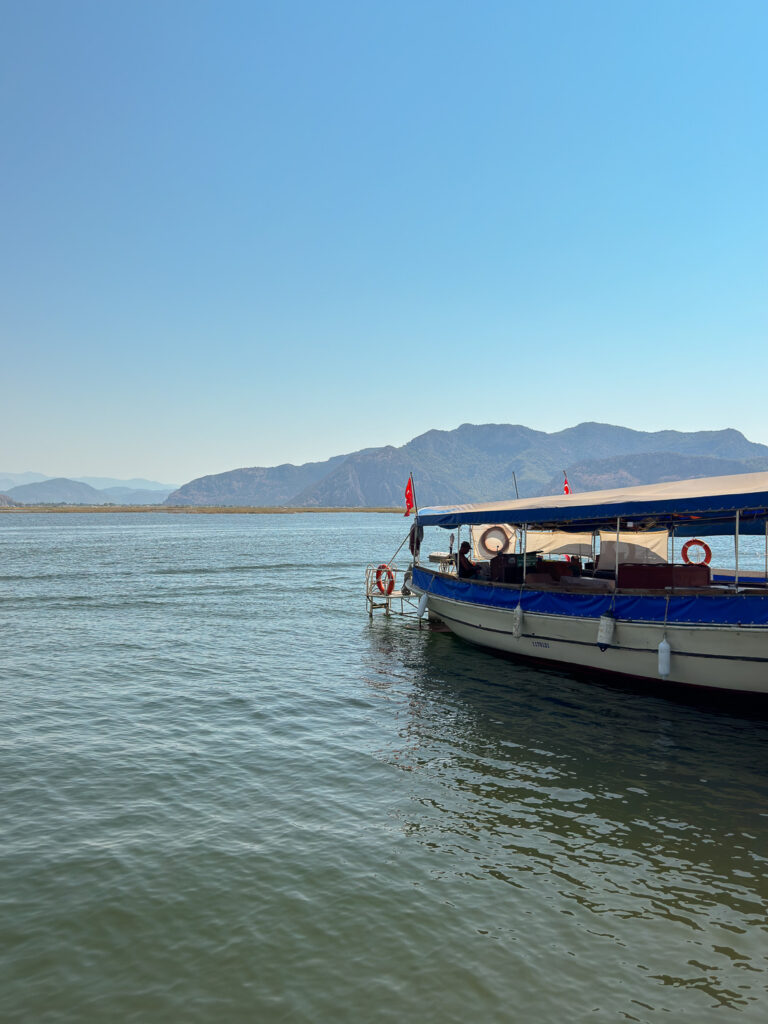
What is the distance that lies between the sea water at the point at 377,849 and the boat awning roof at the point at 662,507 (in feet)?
14.9

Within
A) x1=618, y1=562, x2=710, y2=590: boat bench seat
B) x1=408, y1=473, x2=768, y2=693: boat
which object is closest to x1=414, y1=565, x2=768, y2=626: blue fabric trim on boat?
x1=408, y1=473, x2=768, y2=693: boat

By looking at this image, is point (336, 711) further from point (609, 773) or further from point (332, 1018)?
point (332, 1018)

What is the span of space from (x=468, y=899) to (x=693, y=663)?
382 inches

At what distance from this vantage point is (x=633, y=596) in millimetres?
16766

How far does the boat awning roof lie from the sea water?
4.55 metres

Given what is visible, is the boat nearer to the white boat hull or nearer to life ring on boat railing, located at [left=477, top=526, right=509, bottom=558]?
the white boat hull

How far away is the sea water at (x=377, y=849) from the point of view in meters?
6.50

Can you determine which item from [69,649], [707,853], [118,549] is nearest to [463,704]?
[707,853]

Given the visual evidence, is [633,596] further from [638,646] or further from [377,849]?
[377,849]

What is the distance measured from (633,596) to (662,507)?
2.23m

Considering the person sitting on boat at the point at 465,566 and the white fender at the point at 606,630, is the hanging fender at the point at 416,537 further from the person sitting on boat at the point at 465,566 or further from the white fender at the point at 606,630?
the white fender at the point at 606,630

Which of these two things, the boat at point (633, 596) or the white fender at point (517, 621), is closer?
the boat at point (633, 596)

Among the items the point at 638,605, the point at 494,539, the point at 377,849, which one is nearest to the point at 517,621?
the point at 638,605

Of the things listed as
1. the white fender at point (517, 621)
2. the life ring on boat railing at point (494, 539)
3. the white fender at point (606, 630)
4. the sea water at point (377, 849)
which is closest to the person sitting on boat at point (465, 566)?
the life ring on boat railing at point (494, 539)
